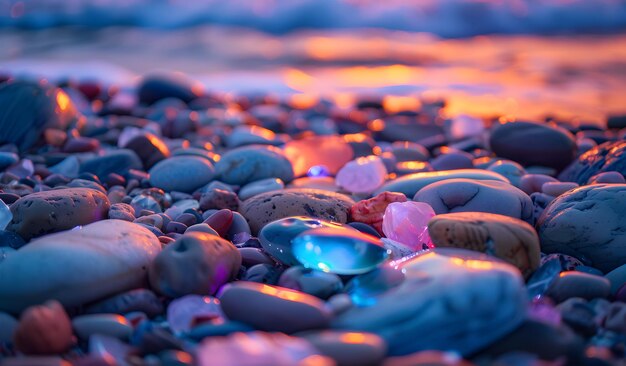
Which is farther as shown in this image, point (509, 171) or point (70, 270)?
point (509, 171)

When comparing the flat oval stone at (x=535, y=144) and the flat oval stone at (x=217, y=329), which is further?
the flat oval stone at (x=535, y=144)

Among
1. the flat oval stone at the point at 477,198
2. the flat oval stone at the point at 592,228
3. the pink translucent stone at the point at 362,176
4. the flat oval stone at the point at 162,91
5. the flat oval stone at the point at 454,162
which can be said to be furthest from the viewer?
the flat oval stone at the point at 162,91

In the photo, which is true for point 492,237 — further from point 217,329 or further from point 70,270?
point 70,270

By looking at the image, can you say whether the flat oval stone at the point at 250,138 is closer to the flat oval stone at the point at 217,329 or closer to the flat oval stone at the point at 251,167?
the flat oval stone at the point at 251,167

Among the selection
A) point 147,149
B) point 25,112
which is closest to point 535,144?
point 147,149

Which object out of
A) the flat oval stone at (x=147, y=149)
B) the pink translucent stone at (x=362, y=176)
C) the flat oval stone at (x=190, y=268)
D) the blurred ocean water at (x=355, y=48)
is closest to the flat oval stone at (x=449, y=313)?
the flat oval stone at (x=190, y=268)

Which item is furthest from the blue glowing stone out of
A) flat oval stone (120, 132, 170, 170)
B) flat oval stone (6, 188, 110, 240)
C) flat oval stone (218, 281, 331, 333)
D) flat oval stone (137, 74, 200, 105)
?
flat oval stone (137, 74, 200, 105)

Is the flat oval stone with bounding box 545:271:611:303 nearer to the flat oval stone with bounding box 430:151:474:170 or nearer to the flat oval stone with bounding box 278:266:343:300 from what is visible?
the flat oval stone with bounding box 278:266:343:300
